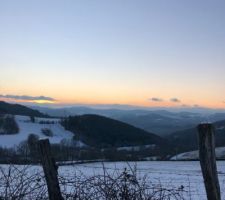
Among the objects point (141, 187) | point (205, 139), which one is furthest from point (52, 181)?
point (205, 139)

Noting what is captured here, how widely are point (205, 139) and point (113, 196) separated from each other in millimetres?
1231

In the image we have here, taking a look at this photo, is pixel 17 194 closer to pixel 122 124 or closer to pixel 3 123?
pixel 3 123

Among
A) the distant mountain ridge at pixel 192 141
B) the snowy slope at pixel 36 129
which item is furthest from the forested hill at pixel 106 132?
the distant mountain ridge at pixel 192 141

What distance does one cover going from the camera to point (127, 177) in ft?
17.6

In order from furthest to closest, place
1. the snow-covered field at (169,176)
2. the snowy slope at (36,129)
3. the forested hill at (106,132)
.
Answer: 1. the forested hill at (106,132)
2. the snowy slope at (36,129)
3. the snow-covered field at (169,176)

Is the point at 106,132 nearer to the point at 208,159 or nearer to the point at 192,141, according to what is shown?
the point at 192,141

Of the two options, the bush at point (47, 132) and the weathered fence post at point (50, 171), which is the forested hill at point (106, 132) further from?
the weathered fence post at point (50, 171)

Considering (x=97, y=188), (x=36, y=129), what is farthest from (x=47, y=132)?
(x=97, y=188)

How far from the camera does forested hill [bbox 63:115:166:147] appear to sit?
155m

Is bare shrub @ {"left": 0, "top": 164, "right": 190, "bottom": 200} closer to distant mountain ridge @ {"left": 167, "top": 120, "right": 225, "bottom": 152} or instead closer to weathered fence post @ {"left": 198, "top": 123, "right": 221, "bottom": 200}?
weathered fence post @ {"left": 198, "top": 123, "right": 221, "bottom": 200}

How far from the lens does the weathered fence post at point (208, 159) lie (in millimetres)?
4766

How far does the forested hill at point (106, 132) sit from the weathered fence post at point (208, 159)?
14249cm

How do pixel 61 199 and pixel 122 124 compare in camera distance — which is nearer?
pixel 61 199

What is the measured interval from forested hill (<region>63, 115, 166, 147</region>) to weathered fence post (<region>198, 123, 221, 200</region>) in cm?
14249
